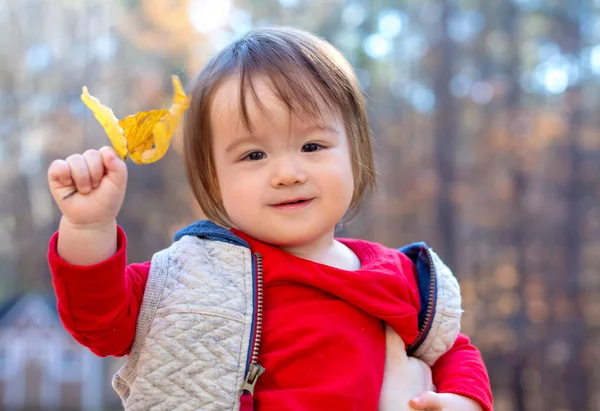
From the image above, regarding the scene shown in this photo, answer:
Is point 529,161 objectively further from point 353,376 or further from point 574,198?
point 353,376

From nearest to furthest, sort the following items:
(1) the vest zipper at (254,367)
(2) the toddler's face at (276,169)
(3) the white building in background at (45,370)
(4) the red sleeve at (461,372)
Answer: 1. (1) the vest zipper at (254,367)
2. (2) the toddler's face at (276,169)
3. (4) the red sleeve at (461,372)
4. (3) the white building in background at (45,370)

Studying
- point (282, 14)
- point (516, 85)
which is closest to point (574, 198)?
point (516, 85)

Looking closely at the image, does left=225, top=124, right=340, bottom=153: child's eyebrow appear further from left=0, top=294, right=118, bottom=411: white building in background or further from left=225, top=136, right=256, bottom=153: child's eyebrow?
left=0, top=294, right=118, bottom=411: white building in background

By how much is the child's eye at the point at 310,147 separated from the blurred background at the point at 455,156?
159 inches

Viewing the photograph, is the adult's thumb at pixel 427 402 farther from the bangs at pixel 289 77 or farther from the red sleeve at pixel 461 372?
the bangs at pixel 289 77

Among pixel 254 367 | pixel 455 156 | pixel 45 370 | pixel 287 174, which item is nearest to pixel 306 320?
pixel 254 367

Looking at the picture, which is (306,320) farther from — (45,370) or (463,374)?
(45,370)

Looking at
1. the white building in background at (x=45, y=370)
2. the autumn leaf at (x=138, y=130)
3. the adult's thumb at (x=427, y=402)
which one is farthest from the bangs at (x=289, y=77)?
the white building in background at (x=45, y=370)

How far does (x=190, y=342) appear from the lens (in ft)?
3.81

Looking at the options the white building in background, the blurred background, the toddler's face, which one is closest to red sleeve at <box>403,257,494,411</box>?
the toddler's face

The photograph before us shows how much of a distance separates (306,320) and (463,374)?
1.29 ft

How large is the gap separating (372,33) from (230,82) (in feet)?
16.2

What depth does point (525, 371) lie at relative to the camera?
5461 millimetres

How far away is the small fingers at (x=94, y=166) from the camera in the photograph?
1064 mm
